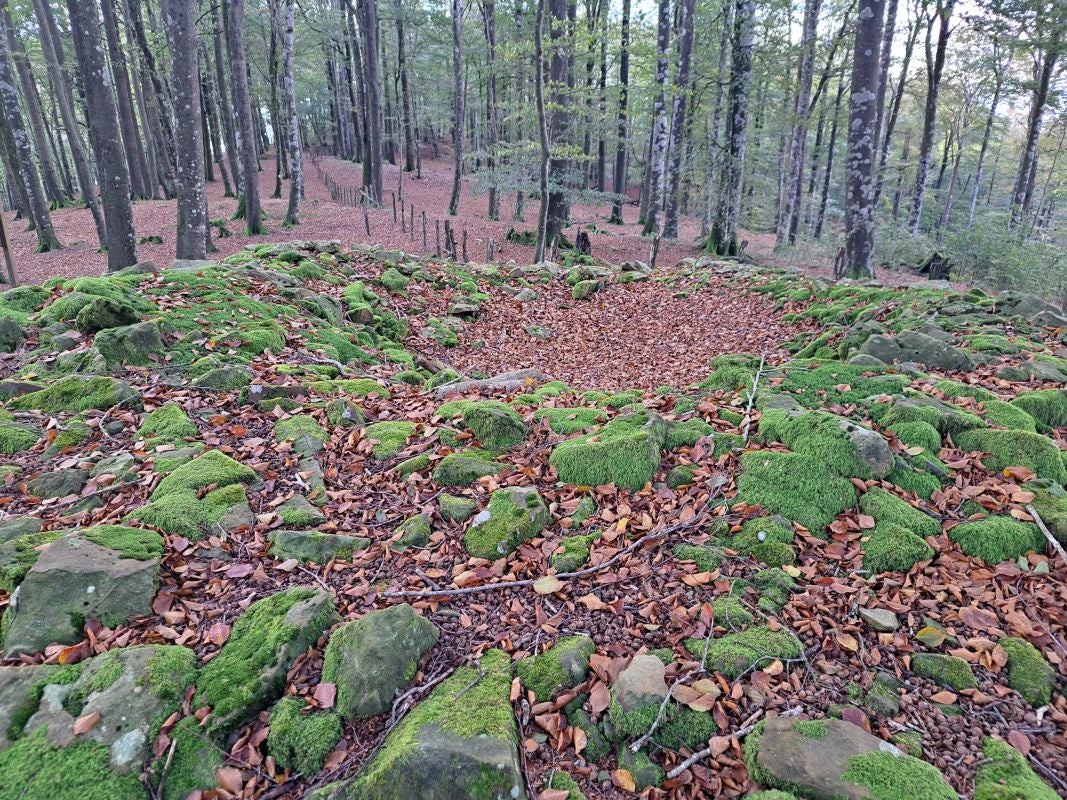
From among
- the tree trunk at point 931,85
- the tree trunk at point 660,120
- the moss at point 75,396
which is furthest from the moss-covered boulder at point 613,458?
the tree trunk at point 931,85

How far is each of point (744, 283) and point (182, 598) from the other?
10.9m

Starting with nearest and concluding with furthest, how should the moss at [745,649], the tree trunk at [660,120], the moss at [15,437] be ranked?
1. the moss at [745,649]
2. the moss at [15,437]
3. the tree trunk at [660,120]

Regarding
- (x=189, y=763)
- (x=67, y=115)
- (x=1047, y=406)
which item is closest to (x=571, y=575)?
(x=189, y=763)

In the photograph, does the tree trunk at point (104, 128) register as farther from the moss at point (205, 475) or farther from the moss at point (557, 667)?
the moss at point (557, 667)

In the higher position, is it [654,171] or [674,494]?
[654,171]

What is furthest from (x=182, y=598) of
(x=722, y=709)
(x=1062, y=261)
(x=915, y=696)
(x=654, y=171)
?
(x=1062, y=261)

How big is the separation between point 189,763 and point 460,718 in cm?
109

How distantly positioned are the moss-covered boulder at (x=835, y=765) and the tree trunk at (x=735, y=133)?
15.2 m

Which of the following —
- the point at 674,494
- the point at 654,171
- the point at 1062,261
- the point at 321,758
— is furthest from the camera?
the point at 654,171

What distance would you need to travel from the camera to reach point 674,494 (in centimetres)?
381

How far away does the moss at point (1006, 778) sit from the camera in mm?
1954

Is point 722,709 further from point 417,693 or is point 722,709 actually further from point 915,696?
point 417,693

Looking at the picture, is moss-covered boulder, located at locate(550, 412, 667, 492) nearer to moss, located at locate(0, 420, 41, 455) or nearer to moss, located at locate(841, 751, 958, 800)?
moss, located at locate(841, 751, 958, 800)

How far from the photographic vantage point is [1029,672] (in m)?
2.43
